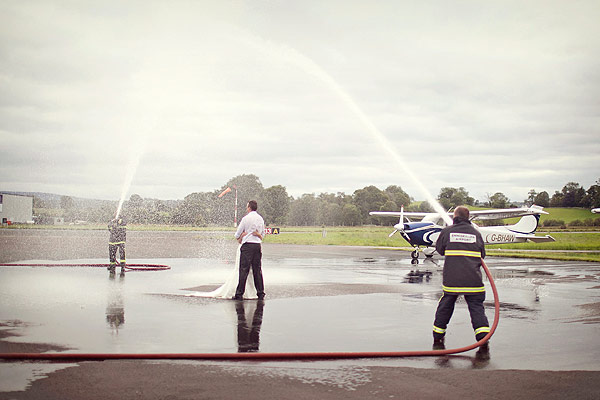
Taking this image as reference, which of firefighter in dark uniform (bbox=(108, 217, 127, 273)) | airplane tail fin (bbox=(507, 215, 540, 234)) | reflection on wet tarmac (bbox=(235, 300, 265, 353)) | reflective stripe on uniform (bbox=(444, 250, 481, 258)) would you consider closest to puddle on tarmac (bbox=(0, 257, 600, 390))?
reflection on wet tarmac (bbox=(235, 300, 265, 353))

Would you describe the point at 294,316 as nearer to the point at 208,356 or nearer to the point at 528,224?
the point at 208,356

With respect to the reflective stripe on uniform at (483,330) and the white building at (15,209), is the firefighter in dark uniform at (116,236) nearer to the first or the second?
the reflective stripe on uniform at (483,330)

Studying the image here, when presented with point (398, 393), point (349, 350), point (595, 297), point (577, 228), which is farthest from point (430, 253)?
point (577, 228)

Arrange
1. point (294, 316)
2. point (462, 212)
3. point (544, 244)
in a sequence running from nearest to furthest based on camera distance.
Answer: point (462, 212) < point (294, 316) < point (544, 244)

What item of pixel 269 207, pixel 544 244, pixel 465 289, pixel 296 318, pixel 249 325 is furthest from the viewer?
pixel 269 207

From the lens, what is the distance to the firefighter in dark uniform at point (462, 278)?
7879 millimetres

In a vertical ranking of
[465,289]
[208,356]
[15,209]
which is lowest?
[208,356]

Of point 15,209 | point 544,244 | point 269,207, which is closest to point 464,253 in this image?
point 544,244

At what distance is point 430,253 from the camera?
26812 millimetres

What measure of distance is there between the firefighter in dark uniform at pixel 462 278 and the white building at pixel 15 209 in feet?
363

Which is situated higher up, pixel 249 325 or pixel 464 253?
pixel 464 253

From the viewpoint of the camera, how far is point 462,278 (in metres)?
7.93

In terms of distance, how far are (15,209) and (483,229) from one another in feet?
346

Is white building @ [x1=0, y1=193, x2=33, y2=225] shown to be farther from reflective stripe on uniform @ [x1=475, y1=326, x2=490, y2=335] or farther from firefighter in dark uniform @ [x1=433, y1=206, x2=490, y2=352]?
reflective stripe on uniform @ [x1=475, y1=326, x2=490, y2=335]
